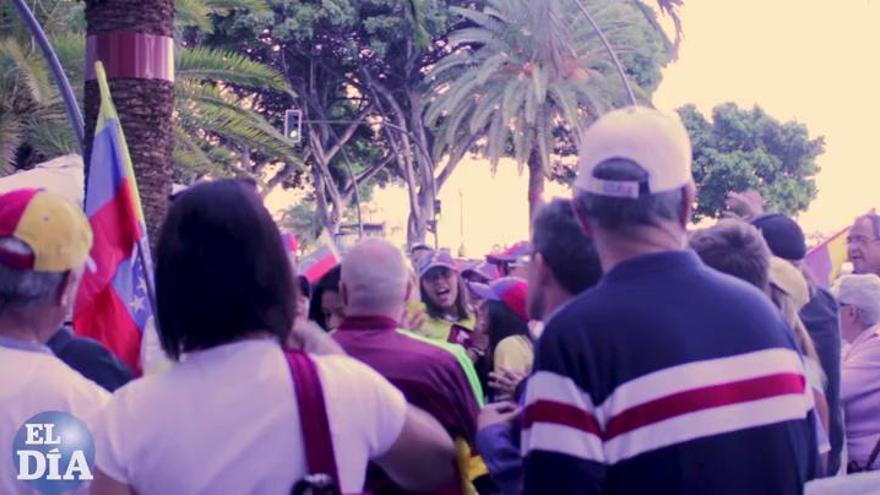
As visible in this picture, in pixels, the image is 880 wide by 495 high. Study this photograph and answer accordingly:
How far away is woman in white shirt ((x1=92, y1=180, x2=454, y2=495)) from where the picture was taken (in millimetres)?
2543

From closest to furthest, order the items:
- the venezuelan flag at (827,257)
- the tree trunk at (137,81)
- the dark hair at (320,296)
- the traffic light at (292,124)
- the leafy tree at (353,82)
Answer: the dark hair at (320,296) → the tree trunk at (137,81) → the venezuelan flag at (827,257) → the traffic light at (292,124) → the leafy tree at (353,82)

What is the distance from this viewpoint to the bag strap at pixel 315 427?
256 centimetres

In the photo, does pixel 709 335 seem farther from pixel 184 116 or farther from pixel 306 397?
pixel 184 116

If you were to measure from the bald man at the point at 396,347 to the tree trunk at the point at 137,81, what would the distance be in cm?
321

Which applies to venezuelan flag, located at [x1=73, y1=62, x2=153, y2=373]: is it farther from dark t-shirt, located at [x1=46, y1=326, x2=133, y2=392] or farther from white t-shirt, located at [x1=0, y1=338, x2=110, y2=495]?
white t-shirt, located at [x1=0, y1=338, x2=110, y2=495]

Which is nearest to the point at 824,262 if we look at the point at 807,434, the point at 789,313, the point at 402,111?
the point at 789,313

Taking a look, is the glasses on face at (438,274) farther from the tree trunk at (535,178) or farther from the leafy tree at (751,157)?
the leafy tree at (751,157)

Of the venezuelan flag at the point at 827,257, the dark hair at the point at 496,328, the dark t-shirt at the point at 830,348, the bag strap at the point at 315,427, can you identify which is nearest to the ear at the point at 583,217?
the bag strap at the point at 315,427

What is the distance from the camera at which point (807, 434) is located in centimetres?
282

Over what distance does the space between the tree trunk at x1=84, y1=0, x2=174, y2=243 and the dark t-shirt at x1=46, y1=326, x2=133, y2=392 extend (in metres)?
3.34

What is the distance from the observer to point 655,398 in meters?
2.58

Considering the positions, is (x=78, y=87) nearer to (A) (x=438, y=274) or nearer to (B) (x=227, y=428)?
(A) (x=438, y=274)

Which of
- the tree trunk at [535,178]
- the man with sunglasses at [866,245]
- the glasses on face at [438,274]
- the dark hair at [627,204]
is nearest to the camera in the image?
the dark hair at [627,204]

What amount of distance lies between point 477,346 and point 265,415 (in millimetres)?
4688
